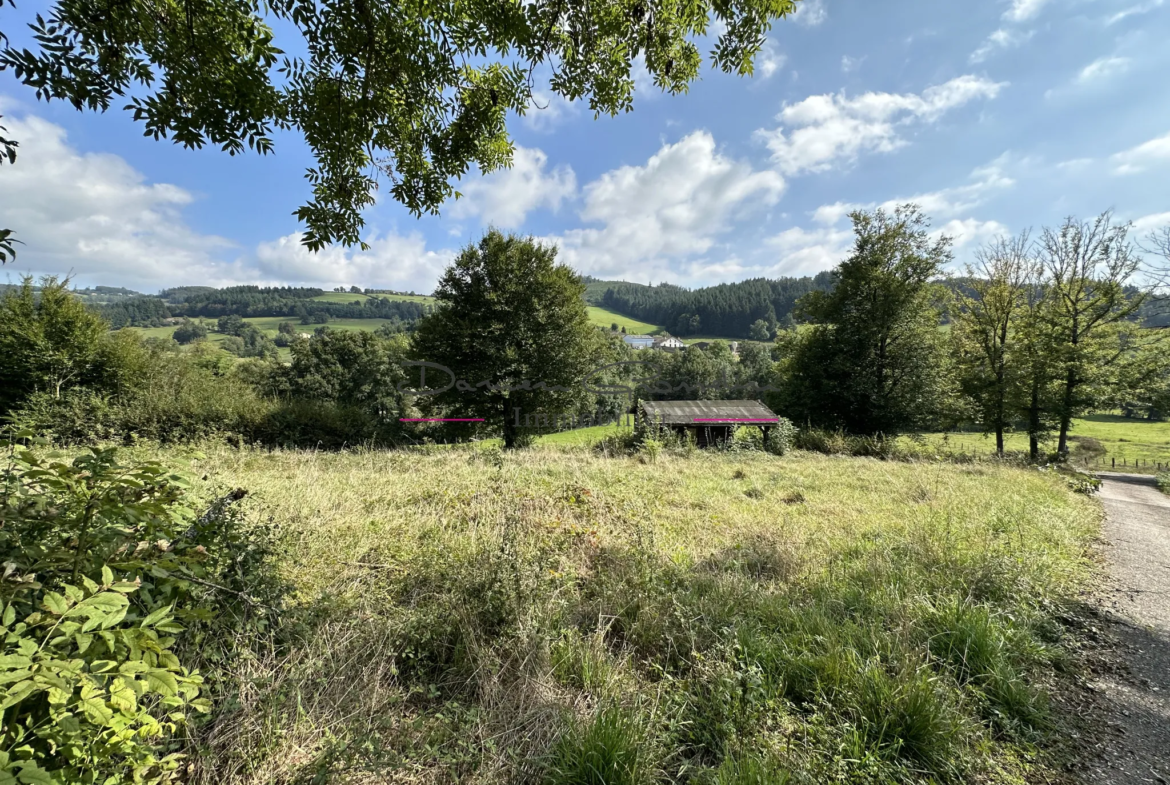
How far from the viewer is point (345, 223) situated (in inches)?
122

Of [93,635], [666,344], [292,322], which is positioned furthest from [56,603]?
[292,322]

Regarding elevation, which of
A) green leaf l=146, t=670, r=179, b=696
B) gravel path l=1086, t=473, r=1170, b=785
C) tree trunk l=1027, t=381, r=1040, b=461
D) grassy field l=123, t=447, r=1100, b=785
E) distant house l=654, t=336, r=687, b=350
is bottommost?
tree trunk l=1027, t=381, r=1040, b=461

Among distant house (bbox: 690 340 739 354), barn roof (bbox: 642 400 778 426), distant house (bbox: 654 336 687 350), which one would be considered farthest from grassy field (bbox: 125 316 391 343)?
barn roof (bbox: 642 400 778 426)

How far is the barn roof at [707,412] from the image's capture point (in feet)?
65.5

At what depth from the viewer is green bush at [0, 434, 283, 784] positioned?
44.9 inches

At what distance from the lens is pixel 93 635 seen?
48.9 inches

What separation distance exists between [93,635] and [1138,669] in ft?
20.2

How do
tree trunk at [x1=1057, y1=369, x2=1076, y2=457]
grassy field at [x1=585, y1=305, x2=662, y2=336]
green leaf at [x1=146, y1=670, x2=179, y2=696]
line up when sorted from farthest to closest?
grassy field at [x1=585, y1=305, x2=662, y2=336]
tree trunk at [x1=1057, y1=369, x2=1076, y2=457]
green leaf at [x1=146, y1=670, x2=179, y2=696]

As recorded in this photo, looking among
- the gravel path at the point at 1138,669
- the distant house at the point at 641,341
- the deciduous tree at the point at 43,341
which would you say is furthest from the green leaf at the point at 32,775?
the distant house at the point at 641,341

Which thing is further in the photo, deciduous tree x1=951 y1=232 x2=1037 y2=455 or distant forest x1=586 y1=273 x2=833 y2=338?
distant forest x1=586 y1=273 x2=833 y2=338

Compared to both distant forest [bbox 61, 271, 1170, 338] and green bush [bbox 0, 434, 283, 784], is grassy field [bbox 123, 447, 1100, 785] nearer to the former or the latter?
green bush [bbox 0, 434, 283, 784]

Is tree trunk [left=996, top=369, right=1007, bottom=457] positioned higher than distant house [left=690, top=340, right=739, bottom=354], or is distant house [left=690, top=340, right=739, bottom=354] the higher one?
distant house [left=690, top=340, right=739, bottom=354]

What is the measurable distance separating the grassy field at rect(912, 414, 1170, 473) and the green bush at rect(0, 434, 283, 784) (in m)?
28.1

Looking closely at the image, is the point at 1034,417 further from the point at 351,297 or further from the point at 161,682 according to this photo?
the point at 351,297
